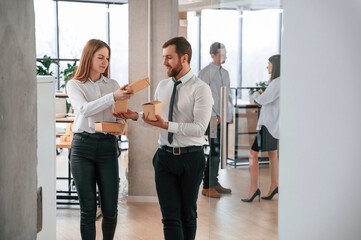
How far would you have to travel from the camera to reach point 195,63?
12391 millimetres

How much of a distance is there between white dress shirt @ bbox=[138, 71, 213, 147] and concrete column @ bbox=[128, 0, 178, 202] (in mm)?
2183

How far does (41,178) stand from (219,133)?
1540mm

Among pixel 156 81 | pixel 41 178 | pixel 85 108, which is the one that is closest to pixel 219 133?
pixel 85 108

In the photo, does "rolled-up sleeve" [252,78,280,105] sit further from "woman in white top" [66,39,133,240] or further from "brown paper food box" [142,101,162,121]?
"woman in white top" [66,39,133,240]

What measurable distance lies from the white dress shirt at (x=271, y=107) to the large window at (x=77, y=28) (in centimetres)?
926

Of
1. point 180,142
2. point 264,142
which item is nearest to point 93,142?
point 180,142

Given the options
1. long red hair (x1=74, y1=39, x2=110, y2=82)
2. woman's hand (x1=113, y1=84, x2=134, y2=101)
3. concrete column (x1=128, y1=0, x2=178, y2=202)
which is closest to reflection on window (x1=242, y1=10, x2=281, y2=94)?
woman's hand (x1=113, y1=84, x2=134, y2=101)

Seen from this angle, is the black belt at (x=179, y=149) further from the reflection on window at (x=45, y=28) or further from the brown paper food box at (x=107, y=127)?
the reflection on window at (x=45, y=28)

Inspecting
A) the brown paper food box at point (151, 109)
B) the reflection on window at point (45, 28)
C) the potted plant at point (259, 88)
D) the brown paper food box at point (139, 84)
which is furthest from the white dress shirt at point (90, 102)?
the reflection on window at point (45, 28)

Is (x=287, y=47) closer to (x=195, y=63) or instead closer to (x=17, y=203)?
(x=17, y=203)

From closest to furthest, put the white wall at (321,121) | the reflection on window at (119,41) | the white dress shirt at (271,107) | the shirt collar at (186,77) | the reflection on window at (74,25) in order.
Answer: the white wall at (321,121)
the white dress shirt at (271,107)
the shirt collar at (186,77)
the reflection on window at (74,25)
the reflection on window at (119,41)

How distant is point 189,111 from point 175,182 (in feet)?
1.48

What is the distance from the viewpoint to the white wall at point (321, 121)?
1168 mm

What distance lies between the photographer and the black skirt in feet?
8.78
